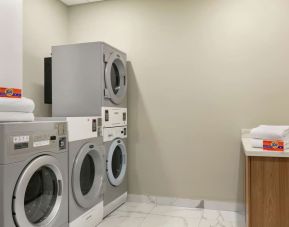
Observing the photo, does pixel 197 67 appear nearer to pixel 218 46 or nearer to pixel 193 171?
pixel 218 46

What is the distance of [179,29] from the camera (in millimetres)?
2914

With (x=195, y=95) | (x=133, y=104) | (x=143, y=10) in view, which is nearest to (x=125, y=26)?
(x=143, y=10)

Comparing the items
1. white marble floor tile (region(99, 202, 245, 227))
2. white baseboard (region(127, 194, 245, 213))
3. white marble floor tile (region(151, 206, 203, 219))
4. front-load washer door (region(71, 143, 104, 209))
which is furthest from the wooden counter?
front-load washer door (region(71, 143, 104, 209))

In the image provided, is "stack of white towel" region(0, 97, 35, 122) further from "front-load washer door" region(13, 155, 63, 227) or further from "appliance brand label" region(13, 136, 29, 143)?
"front-load washer door" region(13, 155, 63, 227)

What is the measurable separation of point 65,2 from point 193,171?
8.48ft

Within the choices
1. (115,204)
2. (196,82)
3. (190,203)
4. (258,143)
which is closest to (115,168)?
(115,204)

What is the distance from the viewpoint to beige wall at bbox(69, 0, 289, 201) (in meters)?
2.65

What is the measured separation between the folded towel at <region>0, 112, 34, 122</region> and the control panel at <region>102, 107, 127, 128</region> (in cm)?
90

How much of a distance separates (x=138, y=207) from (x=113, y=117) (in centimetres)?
106

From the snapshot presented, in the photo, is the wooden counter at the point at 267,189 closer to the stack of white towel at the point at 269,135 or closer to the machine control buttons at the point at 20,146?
the stack of white towel at the point at 269,135

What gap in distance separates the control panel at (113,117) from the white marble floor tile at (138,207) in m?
0.92

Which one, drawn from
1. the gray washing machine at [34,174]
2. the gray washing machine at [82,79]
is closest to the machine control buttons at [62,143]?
the gray washing machine at [34,174]

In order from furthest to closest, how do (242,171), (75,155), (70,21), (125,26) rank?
(70,21) → (125,26) → (242,171) → (75,155)

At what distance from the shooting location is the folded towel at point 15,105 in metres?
1.50
